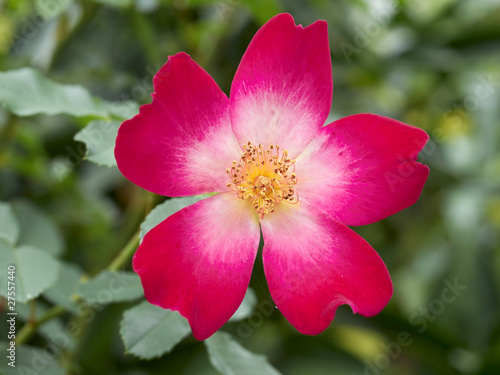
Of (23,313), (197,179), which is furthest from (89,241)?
(197,179)

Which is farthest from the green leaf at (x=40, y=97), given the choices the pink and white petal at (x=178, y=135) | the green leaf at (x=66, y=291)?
the green leaf at (x=66, y=291)

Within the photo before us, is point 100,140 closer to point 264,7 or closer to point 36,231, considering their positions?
point 36,231

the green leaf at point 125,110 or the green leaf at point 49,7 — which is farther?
the green leaf at point 49,7

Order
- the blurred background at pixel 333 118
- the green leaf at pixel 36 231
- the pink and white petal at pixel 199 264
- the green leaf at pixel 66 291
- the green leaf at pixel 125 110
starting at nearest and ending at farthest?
1. the pink and white petal at pixel 199 264
2. the green leaf at pixel 125 110
3. the green leaf at pixel 66 291
4. the green leaf at pixel 36 231
5. the blurred background at pixel 333 118

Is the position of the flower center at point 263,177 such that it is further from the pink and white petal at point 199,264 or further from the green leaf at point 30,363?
the green leaf at point 30,363

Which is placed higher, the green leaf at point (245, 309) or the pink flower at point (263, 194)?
the pink flower at point (263, 194)

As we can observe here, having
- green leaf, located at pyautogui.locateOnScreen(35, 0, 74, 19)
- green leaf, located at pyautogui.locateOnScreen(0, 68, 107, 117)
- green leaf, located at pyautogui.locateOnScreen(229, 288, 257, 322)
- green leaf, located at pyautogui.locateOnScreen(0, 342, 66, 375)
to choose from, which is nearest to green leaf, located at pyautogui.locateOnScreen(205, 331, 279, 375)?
green leaf, located at pyautogui.locateOnScreen(229, 288, 257, 322)
